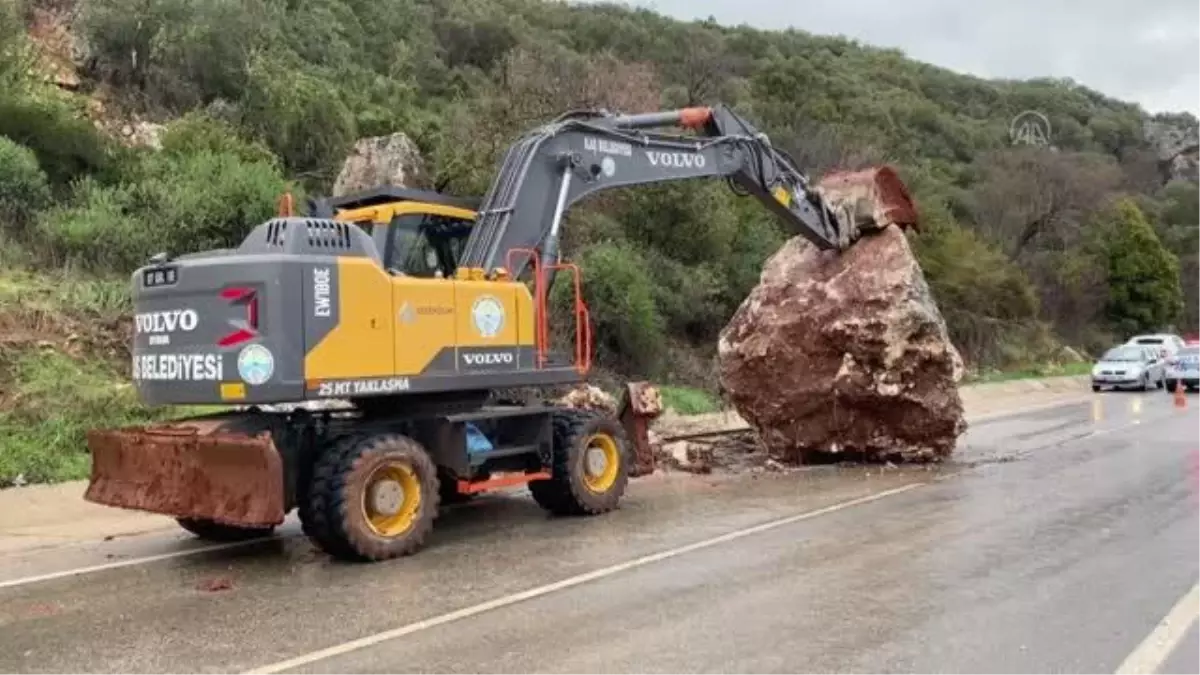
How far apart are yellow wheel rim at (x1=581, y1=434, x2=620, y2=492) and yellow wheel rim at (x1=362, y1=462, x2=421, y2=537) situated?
2.36m

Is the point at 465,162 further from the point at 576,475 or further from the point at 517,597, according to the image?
the point at 517,597

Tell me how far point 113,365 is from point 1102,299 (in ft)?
165

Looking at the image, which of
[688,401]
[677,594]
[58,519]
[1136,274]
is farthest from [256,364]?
[1136,274]

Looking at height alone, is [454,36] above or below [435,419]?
above

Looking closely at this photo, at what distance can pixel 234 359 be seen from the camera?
9.41 m

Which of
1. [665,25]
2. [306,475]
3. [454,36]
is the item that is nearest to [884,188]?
[306,475]

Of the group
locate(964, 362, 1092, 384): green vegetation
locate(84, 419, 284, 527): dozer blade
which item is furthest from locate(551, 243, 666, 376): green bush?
locate(84, 419, 284, 527): dozer blade

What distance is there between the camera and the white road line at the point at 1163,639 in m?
6.38

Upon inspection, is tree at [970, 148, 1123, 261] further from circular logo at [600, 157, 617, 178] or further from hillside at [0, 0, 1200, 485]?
circular logo at [600, 157, 617, 178]

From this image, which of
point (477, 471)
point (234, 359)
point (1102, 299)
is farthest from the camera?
point (1102, 299)

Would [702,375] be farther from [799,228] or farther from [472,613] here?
[472,613]

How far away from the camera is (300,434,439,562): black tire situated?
31.3 ft

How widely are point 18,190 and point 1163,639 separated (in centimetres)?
1968

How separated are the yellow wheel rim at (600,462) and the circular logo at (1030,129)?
63.6m
